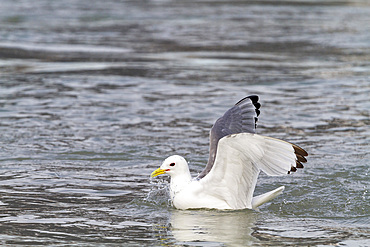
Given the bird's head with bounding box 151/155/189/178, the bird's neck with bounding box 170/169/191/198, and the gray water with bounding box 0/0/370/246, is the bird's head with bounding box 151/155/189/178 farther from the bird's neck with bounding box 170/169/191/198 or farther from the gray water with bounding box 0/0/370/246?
the gray water with bounding box 0/0/370/246

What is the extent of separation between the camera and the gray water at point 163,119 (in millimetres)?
7184

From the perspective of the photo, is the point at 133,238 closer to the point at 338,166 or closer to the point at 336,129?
the point at 338,166

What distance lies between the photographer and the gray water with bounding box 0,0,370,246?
7.18 meters

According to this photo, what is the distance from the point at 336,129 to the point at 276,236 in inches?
209

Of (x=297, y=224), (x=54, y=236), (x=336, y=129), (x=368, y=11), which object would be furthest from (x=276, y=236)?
(x=368, y=11)

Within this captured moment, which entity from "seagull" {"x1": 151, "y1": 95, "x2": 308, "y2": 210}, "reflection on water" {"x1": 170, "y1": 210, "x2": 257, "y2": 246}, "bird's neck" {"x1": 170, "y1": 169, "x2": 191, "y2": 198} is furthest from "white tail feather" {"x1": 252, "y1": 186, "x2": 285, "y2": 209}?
"bird's neck" {"x1": 170, "y1": 169, "x2": 191, "y2": 198}

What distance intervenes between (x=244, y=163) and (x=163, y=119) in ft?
17.7

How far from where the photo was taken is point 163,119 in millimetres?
12555

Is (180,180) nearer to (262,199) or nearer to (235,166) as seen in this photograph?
(235,166)

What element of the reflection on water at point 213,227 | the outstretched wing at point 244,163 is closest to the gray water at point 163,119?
the reflection on water at point 213,227

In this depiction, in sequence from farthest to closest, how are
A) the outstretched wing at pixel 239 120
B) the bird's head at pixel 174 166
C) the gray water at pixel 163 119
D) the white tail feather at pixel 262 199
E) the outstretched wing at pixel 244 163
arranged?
the outstretched wing at pixel 239 120 < the bird's head at pixel 174 166 < the white tail feather at pixel 262 199 < the gray water at pixel 163 119 < the outstretched wing at pixel 244 163

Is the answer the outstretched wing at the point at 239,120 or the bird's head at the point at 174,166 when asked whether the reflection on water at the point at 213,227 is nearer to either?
the bird's head at the point at 174,166

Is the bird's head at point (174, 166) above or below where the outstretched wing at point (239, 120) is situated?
below

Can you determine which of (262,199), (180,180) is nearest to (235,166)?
(262,199)
